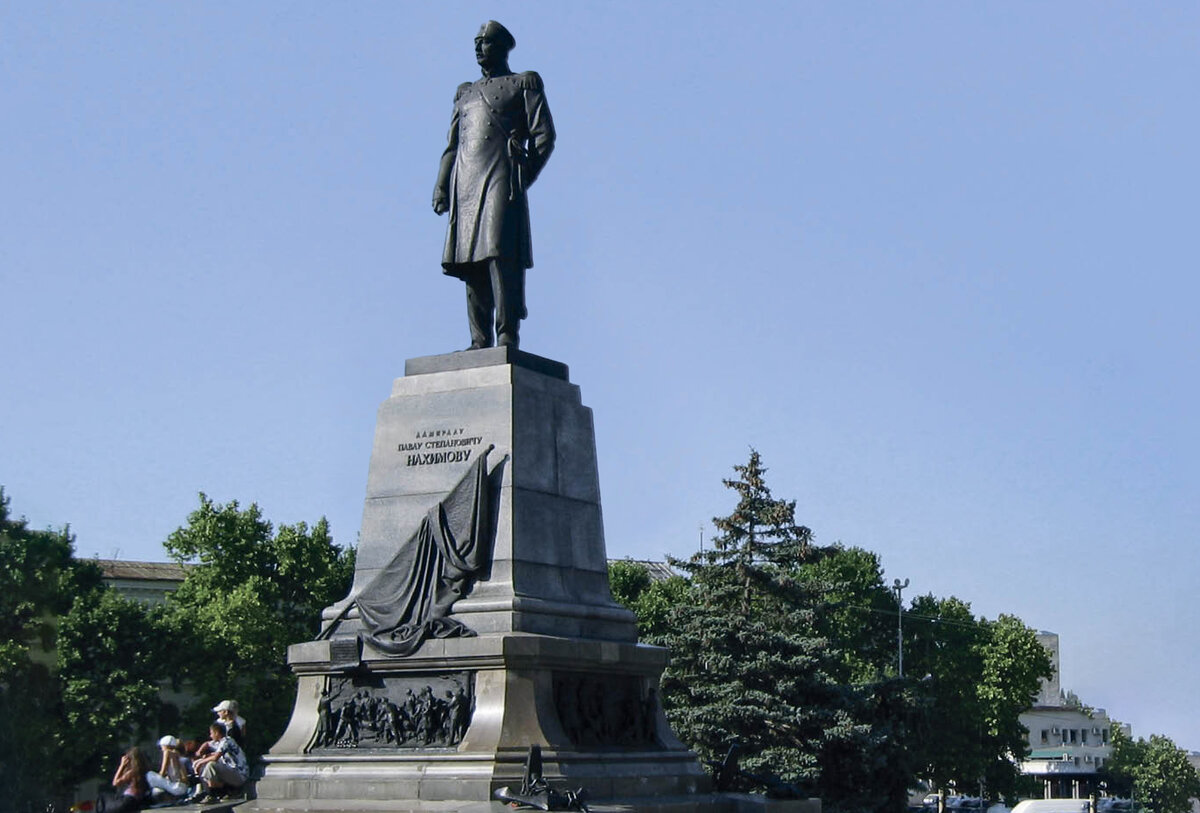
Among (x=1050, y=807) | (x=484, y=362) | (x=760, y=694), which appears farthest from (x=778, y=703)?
(x=484, y=362)

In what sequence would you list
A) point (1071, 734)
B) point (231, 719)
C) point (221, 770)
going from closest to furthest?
1. point (221, 770)
2. point (231, 719)
3. point (1071, 734)

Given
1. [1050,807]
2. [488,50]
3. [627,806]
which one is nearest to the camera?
[627,806]

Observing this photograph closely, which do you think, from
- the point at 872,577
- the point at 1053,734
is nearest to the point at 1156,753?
the point at 1053,734

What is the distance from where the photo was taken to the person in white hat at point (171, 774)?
15.7 m

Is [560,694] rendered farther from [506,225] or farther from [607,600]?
[506,225]

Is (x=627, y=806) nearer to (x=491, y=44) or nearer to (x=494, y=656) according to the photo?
(x=494, y=656)

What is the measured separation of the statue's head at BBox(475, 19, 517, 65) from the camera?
17.6 m

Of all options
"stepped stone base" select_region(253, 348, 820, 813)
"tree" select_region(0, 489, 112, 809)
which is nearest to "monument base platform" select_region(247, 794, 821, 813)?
"stepped stone base" select_region(253, 348, 820, 813)

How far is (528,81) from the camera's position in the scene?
1736 cm

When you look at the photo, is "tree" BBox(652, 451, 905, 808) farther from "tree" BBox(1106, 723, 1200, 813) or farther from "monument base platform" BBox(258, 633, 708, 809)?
"tree" BBox(1106, 723, 1200, 813)

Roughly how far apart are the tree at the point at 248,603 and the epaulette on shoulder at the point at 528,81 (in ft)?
93.2

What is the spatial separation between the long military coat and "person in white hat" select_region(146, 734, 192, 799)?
18.8 feet

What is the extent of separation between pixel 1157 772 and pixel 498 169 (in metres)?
91.0

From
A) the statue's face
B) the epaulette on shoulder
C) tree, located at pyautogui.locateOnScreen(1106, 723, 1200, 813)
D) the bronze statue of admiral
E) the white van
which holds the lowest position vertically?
tree, located at pyautogui.locateOnScreen(1106, 723, 1200, 813)
